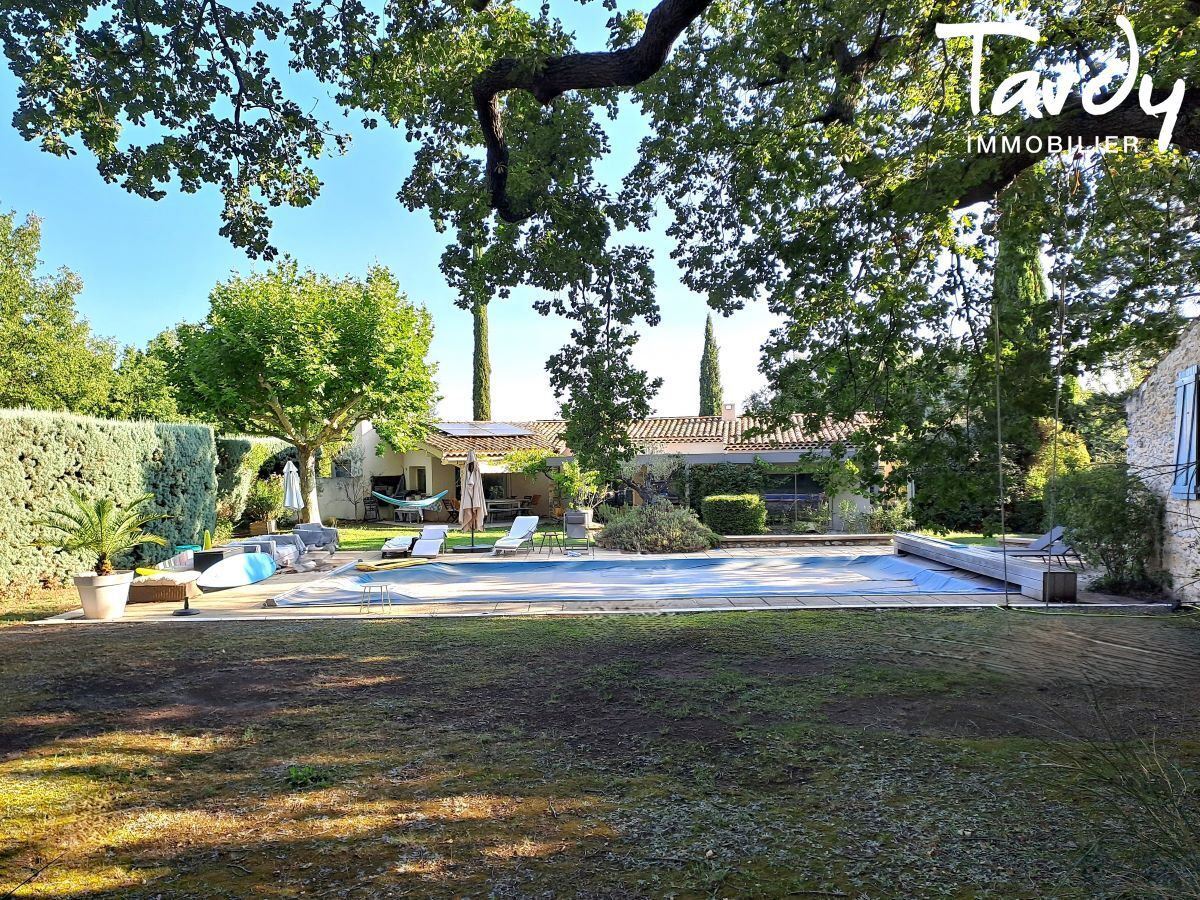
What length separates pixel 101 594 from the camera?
379 inches

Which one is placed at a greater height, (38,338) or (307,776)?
(38,338)

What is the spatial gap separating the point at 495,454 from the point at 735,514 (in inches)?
454

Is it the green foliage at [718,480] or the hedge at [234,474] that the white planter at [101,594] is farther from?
the green foliage at [718,480]

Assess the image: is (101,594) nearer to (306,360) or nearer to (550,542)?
(550,542)

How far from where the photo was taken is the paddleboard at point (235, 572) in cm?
980

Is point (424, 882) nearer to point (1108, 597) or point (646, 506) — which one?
point (1108, 597)

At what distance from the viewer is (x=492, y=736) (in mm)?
5016

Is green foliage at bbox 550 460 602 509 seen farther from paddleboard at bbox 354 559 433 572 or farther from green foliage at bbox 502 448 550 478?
paddleboard at bbox 354 559 433 572

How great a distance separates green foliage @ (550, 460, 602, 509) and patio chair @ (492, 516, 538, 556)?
3002 mm

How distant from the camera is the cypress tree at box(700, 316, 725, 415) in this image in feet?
129

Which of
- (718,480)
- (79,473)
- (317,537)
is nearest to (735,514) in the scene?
(718,480)

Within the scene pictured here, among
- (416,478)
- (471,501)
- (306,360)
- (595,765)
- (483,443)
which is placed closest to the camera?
(595,765)

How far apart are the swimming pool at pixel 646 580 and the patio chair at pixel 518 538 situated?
1.22m

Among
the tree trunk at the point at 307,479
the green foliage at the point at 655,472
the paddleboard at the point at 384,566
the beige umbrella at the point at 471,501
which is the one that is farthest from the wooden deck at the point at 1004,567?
the tree trunk at the point at 307,479
